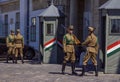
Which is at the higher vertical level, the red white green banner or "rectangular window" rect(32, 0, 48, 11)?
"rectangular window" rect(32, 0, 48, 11)

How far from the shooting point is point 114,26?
17594 mm

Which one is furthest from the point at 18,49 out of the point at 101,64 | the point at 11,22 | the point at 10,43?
the point at 11,22

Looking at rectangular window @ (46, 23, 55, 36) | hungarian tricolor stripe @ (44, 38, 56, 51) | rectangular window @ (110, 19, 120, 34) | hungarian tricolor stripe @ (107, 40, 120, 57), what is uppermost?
rectangular window @ (110, 19, 120, 34)

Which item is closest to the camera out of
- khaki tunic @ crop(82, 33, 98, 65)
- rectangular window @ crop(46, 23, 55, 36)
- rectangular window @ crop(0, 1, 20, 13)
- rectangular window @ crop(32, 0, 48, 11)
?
khaki tunic @ crop(82, 33, 98, 65)

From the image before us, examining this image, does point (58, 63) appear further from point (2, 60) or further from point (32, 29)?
point (32, 29)

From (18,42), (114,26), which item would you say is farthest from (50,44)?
(114,26)

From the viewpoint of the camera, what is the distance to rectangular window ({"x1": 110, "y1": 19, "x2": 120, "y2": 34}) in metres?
17.5

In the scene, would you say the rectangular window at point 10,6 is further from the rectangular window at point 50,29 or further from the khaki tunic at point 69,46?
the khaki tunic at point 69,46

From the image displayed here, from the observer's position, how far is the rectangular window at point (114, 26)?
17500 millimetres

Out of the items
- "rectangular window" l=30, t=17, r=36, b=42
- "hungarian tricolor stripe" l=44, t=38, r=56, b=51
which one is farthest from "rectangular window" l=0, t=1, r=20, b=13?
"hungarian tricolor stripe" l=44, t=38, r=56, b=51

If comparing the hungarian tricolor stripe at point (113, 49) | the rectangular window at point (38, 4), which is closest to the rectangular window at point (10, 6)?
the rectangular window at point (38, 4)

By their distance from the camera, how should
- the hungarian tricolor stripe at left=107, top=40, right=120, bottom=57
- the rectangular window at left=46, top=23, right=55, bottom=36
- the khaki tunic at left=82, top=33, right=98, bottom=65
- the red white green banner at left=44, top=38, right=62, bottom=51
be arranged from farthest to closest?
the rectangular window at left=46, top=23, right=55, bottom=36 → the red white green banner at left=44, top=38, right=62, bottom=51 → the hungarian tricolor stripe at left=107, top=40, right=120, bottom=57 → the khaki tunic at left=82, top=33, right=98, bottom=65

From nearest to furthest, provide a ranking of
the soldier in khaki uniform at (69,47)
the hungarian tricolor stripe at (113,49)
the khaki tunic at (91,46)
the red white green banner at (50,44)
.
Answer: the khaki tunic at (91,46), the soldier in khaki uniform at (69,47), the hungarian tricolor stripe at (113,49), the red white green banner at (50,44)

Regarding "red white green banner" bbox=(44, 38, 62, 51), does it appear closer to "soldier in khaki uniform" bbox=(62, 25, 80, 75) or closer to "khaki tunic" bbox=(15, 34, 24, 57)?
"khaki tunic" bbox=(15, 34, 24, 57)
